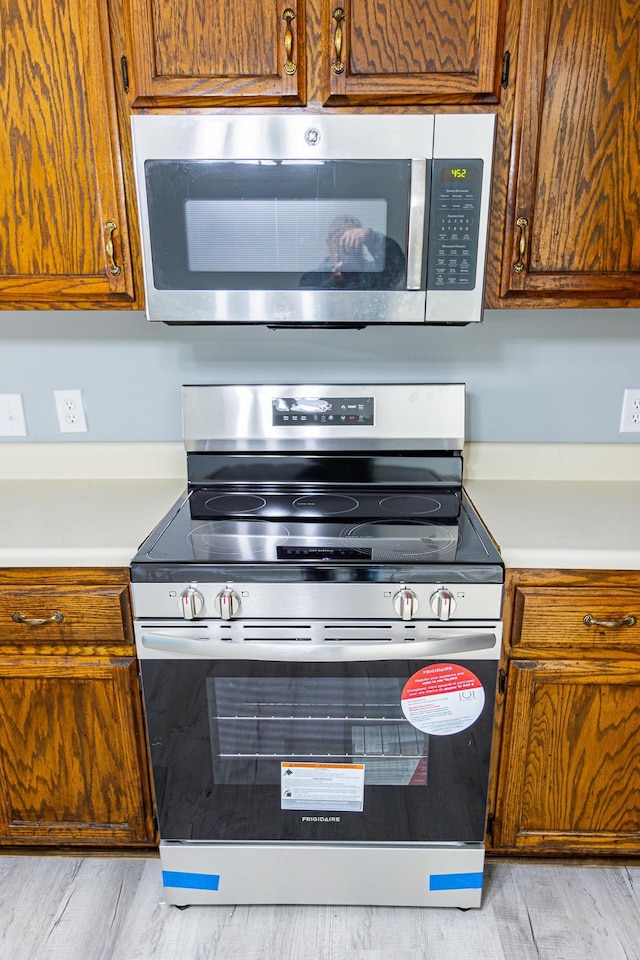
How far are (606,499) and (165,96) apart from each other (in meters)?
1.36

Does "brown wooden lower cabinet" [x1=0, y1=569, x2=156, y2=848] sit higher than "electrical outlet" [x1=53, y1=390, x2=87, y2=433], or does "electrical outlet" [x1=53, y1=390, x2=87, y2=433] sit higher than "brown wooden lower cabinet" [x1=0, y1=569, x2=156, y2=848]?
"electrical outlet" [x1=53, y1=390, x2=87, y2=433]

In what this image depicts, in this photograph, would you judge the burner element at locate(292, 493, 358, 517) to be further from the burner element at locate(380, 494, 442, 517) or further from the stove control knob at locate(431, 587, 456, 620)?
the stove control knob at locate(431, 587, 456, 620)

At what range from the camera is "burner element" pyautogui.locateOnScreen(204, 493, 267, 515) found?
1511 millimetres

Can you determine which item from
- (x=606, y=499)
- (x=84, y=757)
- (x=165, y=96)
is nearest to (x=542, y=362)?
(x=606, y=499)

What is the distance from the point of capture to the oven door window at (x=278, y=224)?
1203 millimetres

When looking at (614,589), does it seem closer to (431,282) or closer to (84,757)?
(431,282)

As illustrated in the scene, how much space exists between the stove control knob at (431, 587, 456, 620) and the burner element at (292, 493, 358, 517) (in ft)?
1.21

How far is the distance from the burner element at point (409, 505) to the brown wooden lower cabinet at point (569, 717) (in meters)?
0.30

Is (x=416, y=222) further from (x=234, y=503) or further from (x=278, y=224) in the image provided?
(x=234, y=503)

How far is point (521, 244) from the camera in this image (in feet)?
4.28

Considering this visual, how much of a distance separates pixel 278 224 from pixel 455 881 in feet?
4.84

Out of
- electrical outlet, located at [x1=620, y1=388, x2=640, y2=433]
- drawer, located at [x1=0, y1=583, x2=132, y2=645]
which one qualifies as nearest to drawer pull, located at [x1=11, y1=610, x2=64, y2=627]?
drawer, located at [x1=0, y1=583, x2=132, y2=645]

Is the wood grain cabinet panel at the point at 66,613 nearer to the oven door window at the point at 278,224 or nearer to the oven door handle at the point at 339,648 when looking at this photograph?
the oven door handle at the point at 339,648

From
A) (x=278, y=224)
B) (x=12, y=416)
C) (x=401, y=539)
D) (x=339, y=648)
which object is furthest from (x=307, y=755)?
(x=12, y=416)
